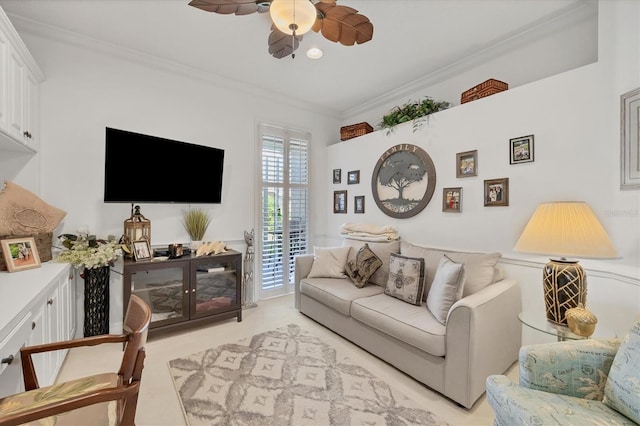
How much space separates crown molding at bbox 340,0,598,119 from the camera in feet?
7.33

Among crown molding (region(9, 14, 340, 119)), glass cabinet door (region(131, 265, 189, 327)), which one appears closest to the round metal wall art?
crown molding (region(9, 14, 340, 119))

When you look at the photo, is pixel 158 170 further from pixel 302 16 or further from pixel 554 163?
pixel 554 163

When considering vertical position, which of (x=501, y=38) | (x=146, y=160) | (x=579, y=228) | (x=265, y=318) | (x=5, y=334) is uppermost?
(x=501, y=38)

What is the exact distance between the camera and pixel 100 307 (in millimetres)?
2602

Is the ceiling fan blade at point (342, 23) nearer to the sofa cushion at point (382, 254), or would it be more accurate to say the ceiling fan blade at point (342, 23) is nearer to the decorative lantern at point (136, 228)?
the sofa cushion at point (382, 254)

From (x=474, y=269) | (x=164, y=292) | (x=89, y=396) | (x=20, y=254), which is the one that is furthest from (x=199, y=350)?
(x=474, y=269)

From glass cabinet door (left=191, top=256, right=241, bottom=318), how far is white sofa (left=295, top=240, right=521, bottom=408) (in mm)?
895

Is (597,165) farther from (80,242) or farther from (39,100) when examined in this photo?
(39,100)

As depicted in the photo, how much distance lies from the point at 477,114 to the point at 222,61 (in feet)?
8.77

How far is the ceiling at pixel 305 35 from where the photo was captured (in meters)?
2.21

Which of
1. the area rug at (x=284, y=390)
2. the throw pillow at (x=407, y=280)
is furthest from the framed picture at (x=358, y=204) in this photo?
the area rug at (x=284, y=390)

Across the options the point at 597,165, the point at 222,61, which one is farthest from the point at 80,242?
the point at 597,165

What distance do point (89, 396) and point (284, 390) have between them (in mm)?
1293

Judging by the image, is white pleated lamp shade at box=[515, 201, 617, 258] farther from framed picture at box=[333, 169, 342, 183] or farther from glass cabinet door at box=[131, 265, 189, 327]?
glass cabinet door at box=[131, 265, 189, 327]
